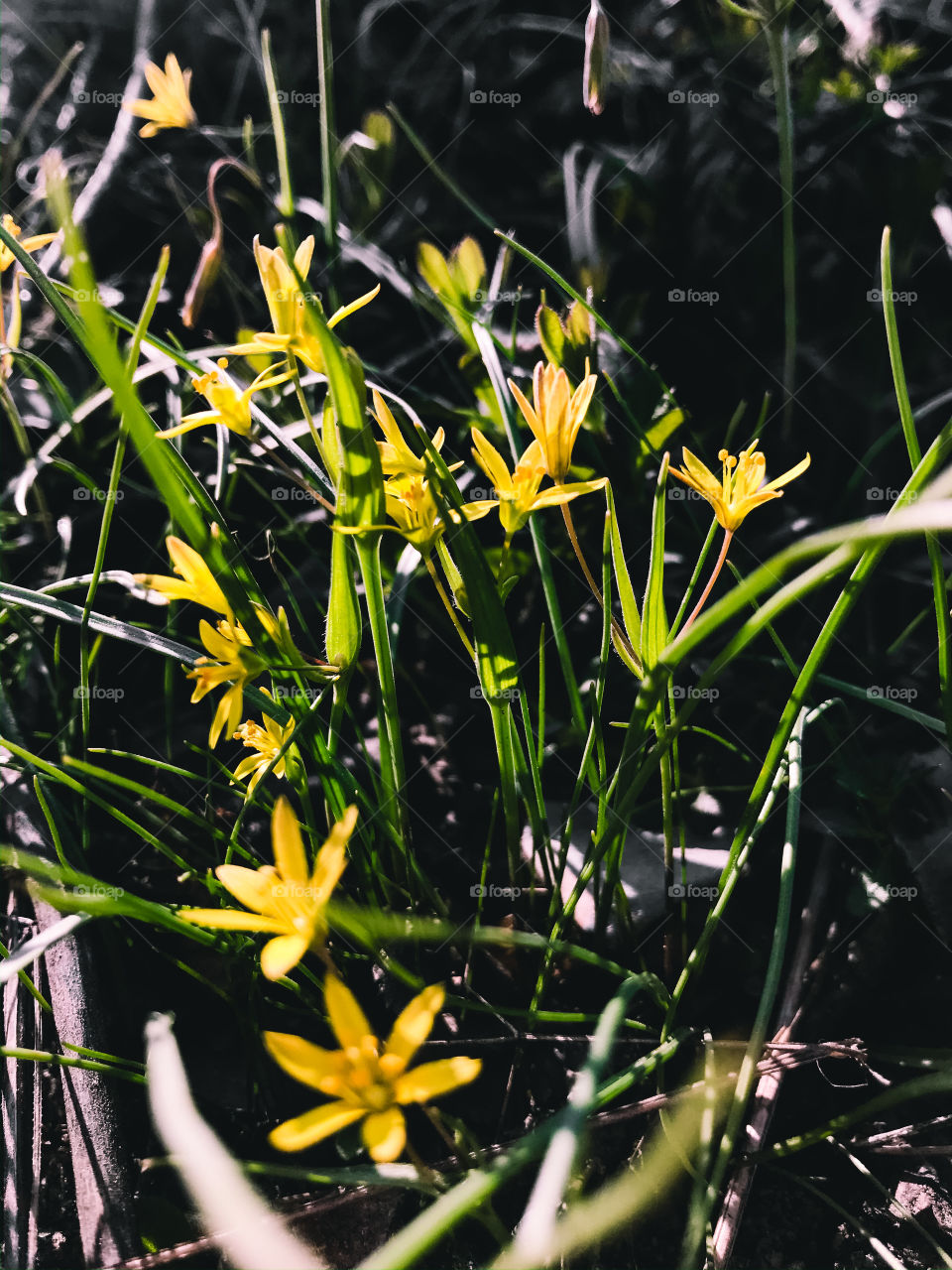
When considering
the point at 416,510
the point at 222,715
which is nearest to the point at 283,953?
the point at 222,715

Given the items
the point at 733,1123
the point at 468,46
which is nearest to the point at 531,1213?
the point at 733,1123

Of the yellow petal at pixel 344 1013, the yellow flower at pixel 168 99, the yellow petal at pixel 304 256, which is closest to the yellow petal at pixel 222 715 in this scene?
the yellow petal at pixel 344 1013

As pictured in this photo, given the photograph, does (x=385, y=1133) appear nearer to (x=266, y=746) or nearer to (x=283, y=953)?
(x=283, y=953)

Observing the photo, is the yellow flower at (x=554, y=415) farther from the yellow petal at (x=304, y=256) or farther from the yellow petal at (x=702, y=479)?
the yellow petal at (x=304, y=256)

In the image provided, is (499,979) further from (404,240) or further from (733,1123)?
(404,240)

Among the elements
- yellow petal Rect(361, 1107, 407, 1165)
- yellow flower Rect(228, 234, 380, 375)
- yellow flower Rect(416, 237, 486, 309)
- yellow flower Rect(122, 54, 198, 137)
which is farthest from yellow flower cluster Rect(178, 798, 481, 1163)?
yellow flower Rect(122, 54, 198, 137)

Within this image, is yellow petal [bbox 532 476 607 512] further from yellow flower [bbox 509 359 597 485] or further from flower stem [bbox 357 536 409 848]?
flower stem [bbox 357 536 409 848]
